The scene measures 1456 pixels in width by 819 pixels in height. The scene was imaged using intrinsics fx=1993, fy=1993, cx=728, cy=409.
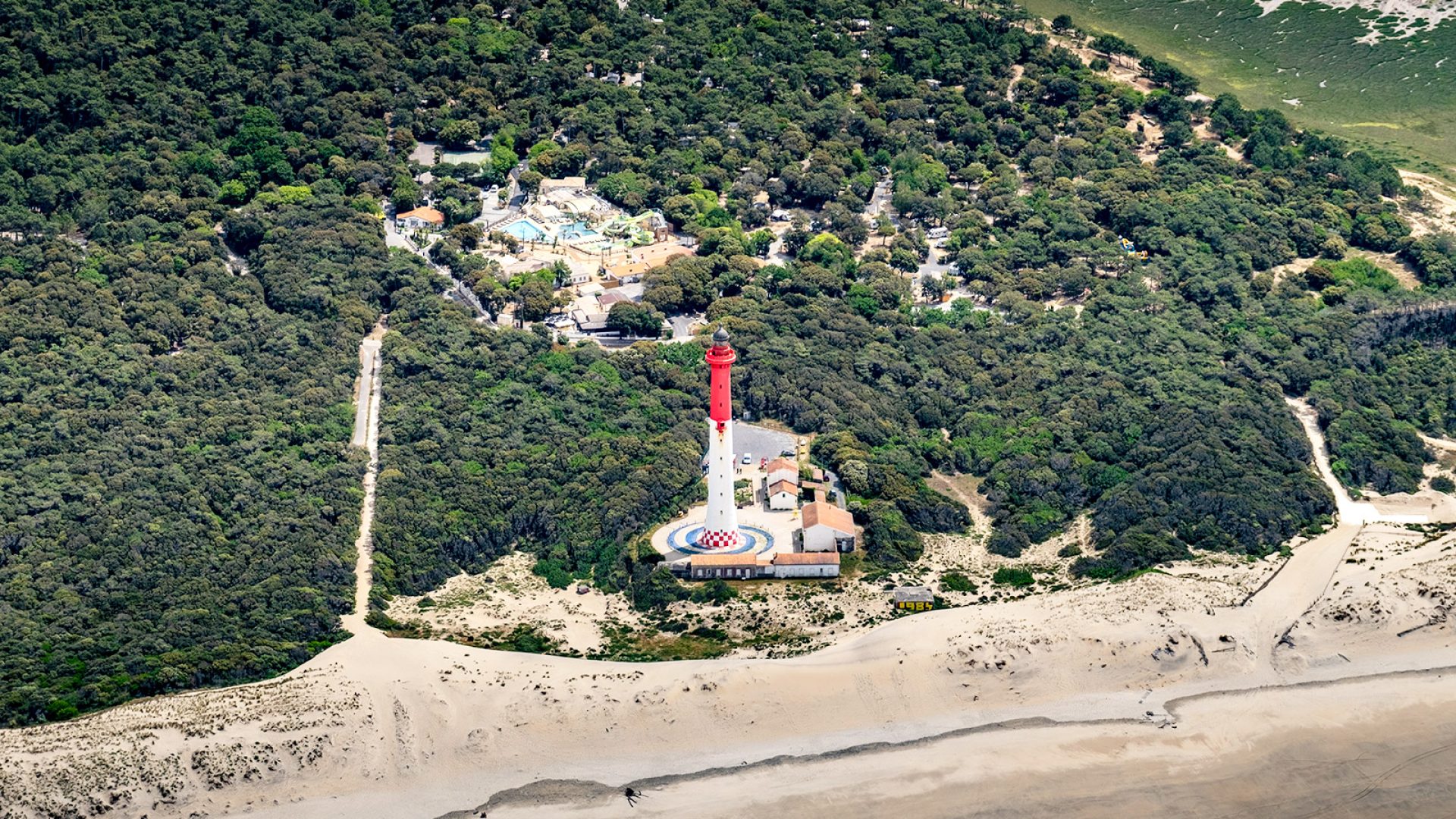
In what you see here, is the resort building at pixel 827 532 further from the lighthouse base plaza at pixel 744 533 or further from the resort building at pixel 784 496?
the resort building at pixel 784 496

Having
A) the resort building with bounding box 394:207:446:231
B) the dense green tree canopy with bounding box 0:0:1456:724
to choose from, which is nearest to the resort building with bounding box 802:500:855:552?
the dense green tree canopy with bounding box 0:0:1456:724

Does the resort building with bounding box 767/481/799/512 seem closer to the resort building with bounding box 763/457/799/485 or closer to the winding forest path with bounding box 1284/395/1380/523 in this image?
the resort building with bounding box 763/457/799/485

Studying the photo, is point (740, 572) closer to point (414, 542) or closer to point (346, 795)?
point (414, 542)

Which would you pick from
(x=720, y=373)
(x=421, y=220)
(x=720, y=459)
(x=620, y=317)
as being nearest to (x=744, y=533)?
Answer: (x=720, y=459)

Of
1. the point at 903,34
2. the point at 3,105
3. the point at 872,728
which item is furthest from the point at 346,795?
the point at 903,34

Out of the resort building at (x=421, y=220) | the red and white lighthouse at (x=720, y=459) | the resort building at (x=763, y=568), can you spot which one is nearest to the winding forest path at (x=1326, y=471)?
the resort building at (x=763, y=568)

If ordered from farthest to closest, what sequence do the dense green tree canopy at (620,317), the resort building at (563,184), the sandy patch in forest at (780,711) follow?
1. the resort building at (563,184)
2. the dense green tree canopy at (620,317)
3. the sandy patch in forest at (780,711)
